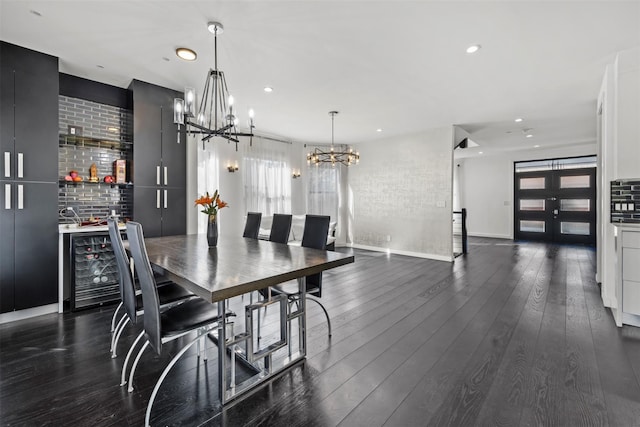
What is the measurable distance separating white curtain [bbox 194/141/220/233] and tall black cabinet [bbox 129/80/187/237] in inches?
46.2

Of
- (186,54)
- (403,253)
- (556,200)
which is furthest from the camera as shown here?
(556,200)

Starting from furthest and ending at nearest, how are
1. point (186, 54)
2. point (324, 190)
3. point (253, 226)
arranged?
point (324, 190) < point (253, 226) < point (186, 54)

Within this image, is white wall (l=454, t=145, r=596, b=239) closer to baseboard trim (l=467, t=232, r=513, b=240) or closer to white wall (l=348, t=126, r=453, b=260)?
baseboard trim (l=467, t=232, r=513, b=240)

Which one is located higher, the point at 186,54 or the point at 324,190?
the point at 186,54

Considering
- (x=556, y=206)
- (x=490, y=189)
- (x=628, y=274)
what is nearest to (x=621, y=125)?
(x=628, y=274)

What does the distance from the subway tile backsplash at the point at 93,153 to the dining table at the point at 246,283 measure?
1.80m

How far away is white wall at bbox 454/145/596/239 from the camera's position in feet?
29.5

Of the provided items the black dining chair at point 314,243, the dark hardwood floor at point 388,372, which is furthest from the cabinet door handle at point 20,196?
the black dining chair at point 314,243

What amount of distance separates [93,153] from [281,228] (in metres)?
2.79

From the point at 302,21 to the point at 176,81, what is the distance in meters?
2.15

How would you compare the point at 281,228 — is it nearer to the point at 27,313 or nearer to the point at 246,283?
the point at 246,283

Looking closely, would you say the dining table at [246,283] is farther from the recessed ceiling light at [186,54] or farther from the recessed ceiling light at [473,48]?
the recessed ceiling light at [473,48]

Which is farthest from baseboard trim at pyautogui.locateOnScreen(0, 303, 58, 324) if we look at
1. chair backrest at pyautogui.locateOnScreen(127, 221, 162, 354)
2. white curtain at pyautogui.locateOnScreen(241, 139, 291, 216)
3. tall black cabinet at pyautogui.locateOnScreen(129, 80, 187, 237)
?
white curtain at pyautogui.locateOnScreen(241, 139, 291, 216)

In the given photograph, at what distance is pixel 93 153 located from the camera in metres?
3.82
